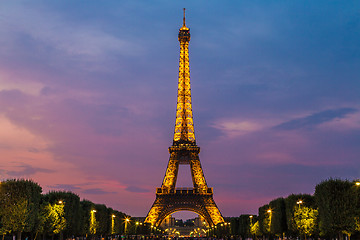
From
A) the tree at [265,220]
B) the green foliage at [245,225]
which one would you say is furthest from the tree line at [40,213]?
the green foliage at [245,225]

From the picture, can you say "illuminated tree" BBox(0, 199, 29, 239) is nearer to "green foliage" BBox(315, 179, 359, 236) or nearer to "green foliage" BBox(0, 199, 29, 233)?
"green foliage" BBox(0, 199, 29, 233)

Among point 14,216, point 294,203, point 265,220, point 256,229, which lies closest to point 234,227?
point 256,229

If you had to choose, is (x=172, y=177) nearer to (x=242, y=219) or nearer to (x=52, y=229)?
(x=242, y=219)

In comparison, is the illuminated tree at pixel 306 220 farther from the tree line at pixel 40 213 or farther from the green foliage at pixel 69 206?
the green foliage at pixel 69 206

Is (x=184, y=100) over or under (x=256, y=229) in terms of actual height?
over

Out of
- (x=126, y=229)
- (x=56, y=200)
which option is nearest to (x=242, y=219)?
(x=126, y=229)

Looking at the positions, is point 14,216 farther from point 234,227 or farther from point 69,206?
point 234,227
